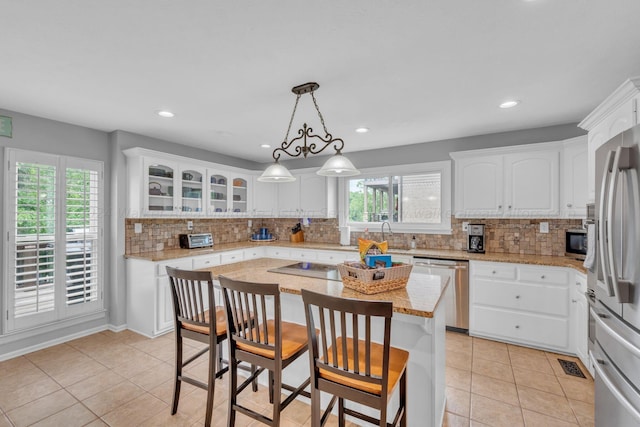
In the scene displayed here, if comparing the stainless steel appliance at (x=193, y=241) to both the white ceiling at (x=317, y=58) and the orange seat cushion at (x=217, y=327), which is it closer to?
the white ceiling at (x=317, y=58)

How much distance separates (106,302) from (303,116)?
3258 millimetres

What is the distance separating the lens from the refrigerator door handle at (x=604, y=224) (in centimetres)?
151

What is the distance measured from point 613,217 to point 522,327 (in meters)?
2.16

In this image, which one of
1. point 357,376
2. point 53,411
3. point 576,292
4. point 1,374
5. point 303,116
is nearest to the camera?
point 357,376

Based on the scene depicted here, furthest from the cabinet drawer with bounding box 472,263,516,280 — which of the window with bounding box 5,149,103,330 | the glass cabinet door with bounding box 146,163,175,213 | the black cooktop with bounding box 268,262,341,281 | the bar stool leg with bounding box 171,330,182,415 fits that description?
the window with bounding box 5,149,103,330

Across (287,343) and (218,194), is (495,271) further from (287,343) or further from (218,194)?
(218,194)

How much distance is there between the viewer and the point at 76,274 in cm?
343

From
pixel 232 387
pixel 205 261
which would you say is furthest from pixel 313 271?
pixel 205 261

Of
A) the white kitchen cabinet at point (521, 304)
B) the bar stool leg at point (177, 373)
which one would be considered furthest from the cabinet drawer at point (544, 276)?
the bar stool leg at point (177, 373)

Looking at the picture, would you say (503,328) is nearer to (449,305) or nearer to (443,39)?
(449,305)

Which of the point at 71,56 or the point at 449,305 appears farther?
the point at 449,305

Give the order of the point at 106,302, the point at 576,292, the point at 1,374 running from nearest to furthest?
the point at 1,374 → the point at 576,292 → the point at 106,302

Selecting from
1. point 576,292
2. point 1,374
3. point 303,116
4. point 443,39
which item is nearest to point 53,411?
point 1,374

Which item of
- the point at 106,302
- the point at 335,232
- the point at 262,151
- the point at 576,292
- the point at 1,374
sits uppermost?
the point at 262,151
